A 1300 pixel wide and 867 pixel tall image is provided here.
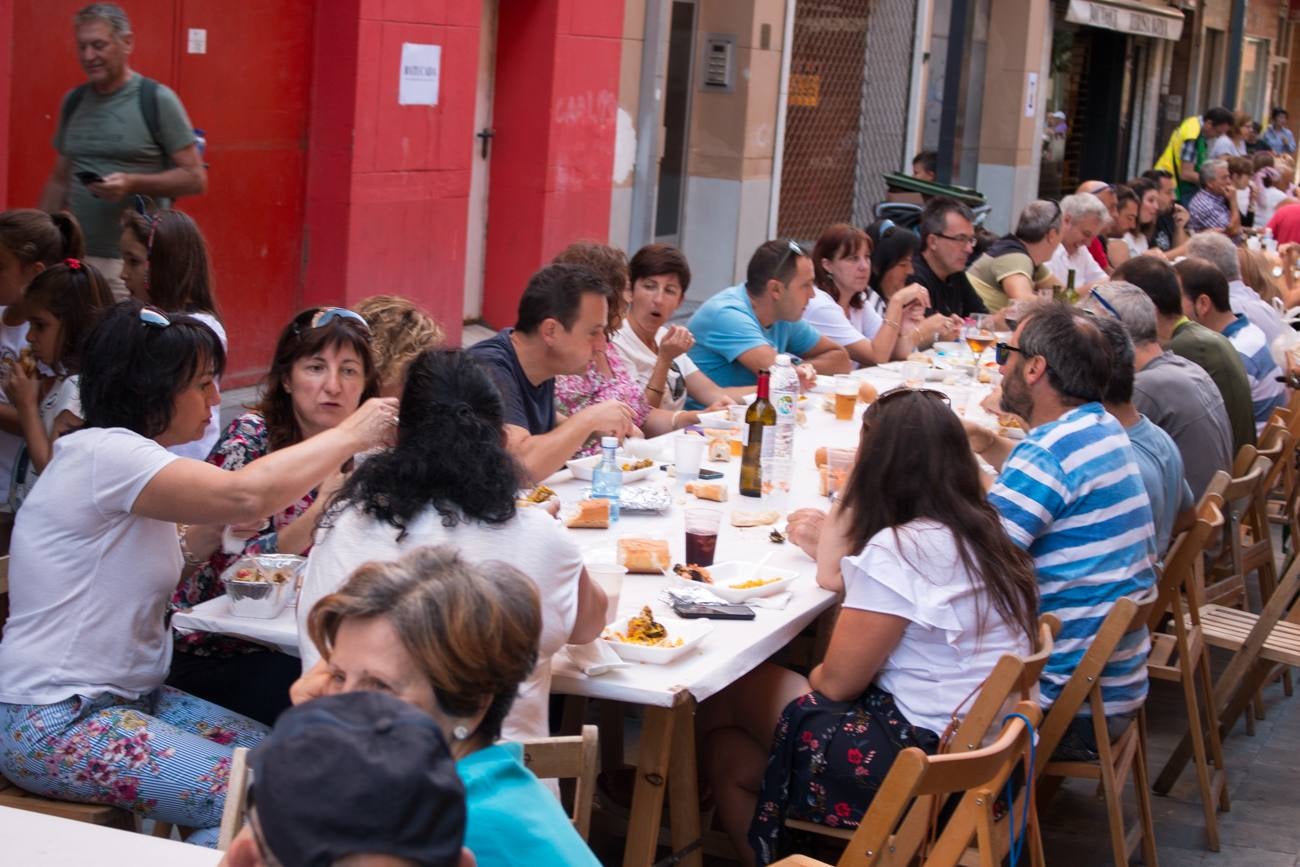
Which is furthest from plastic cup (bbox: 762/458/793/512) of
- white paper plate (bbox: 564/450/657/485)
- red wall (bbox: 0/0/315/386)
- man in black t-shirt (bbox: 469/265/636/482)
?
red wall (bbox: 0/0/315/386)

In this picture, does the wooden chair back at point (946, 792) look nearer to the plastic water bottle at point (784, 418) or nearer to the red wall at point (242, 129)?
the plastic water bottle at point (784, 418)

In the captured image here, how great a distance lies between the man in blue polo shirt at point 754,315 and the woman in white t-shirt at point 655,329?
0.34 meters

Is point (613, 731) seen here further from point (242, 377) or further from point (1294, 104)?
point (1294, 104)

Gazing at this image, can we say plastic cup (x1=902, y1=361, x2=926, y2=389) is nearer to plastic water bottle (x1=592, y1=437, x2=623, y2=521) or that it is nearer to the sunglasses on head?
plastic water bottle (x1=592, y1=437, x2=623, y2=521)

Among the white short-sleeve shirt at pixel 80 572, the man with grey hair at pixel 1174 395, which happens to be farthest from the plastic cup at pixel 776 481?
the white short-sleeve shirt at pixel 80 572

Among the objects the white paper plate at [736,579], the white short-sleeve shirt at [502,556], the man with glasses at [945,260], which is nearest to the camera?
the white short-sleeve shirt at [502,556]

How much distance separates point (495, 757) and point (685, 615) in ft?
5.61

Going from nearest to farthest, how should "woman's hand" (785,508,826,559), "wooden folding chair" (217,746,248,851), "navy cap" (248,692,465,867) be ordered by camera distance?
1. "navy cap" (248,692,465,867)
2. "wooden folding chair" (217,746,248,851)
3. "woman's hand" (785,508,826,559)

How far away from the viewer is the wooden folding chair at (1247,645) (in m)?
5.33

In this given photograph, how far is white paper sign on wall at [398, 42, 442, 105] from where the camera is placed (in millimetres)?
9422

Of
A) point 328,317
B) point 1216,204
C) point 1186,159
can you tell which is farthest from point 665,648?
point 1186,159

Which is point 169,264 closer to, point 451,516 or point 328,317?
point 328,317

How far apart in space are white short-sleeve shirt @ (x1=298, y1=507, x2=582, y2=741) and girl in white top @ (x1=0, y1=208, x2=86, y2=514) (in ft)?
7.48

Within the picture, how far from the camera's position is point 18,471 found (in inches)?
195
